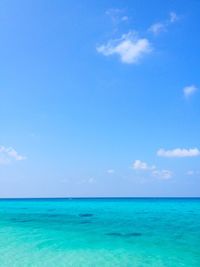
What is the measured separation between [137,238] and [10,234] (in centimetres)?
935

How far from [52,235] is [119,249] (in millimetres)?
6466

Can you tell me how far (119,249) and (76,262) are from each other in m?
3.36

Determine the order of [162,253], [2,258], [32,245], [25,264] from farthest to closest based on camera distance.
Result: [32,245]
[162,253]
[2,258]
[25,264]

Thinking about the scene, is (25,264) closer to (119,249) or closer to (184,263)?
(119,249)

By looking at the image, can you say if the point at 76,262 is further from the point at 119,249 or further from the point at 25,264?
the point at 119,249

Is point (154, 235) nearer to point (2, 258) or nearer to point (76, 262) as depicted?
point (76, 262)

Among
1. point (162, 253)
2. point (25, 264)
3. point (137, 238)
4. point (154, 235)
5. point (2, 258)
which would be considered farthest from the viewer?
point (154, 235)

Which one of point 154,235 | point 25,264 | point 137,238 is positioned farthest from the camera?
point 154,235

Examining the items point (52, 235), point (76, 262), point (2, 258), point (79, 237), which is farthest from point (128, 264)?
point (52, 235)

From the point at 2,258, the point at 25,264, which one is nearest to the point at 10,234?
the point at 2,258

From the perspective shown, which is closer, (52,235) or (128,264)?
(128,264)

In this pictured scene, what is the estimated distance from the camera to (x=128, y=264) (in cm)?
1230

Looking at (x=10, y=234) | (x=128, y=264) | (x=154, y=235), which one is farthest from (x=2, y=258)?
(x=154, y=235)

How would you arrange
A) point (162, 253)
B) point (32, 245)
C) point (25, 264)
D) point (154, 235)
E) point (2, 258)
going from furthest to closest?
point (154, 235), point (32, 245), point (162, 253), point (2, 258), point (25, 264)
